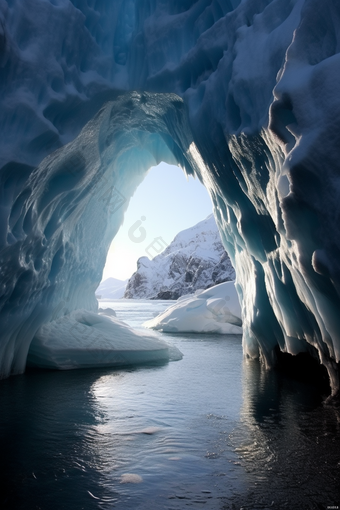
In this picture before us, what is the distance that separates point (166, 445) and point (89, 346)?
14.4ft

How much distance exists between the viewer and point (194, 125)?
19.8 ft

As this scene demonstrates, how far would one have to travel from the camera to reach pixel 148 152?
1070 centimetres

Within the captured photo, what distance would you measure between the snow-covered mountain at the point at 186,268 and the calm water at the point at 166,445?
63559mm

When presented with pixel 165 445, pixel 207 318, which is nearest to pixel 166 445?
pixel 165 445

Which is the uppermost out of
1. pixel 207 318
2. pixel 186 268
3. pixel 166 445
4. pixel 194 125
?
pixel 186 268

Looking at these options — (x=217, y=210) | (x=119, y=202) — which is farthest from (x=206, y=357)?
(x=119, y=202)

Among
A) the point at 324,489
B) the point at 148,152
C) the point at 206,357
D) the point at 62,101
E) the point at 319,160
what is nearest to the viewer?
the point at 324,489

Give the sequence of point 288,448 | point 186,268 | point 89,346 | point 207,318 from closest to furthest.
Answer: point 288,448 < point 89,346 < point 207,318 < point 186,268

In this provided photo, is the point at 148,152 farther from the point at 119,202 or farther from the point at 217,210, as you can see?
the point at 217,210

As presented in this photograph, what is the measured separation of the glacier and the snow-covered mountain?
206ft

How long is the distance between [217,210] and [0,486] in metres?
6.65

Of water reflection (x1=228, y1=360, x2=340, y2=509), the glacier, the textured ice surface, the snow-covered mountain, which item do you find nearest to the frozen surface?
the glacier

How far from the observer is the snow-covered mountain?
7812 cm

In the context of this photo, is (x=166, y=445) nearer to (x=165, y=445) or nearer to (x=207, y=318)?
(x=165, y=445)
